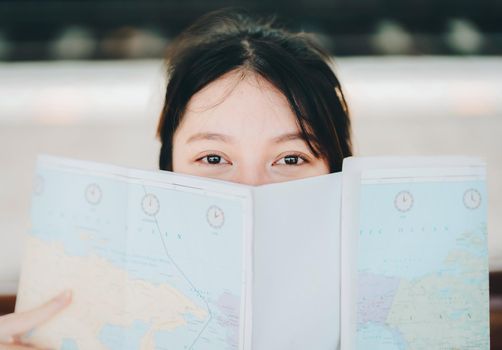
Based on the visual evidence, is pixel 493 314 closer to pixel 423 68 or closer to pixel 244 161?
pixel 244 161

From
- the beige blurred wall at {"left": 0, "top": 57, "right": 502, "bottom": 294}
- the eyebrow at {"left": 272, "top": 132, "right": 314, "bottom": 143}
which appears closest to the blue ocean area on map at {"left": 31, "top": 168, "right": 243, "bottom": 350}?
the eyebrow at {"left": 272, "top": 132, "right": 314, "bottom": 143}

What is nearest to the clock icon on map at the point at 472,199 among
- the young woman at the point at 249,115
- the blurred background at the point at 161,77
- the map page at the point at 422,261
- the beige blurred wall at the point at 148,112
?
the map page at the point at 422,261

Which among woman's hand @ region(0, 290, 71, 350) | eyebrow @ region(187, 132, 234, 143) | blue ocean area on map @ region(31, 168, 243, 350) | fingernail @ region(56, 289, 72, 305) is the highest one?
eyebrow @ region(187, 132, 234, 143)

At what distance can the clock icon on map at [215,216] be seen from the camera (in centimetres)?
78

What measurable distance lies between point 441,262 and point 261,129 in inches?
13.6

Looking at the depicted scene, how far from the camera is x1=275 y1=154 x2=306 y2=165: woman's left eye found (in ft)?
3.28

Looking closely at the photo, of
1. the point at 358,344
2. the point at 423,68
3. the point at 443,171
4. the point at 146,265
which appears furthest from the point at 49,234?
the point at 423,68

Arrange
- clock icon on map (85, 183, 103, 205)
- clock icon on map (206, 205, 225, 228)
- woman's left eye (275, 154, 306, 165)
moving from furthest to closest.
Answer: woman's left eye (275, 154, 306, 165)
clock icon on map (85, 183, 103, 205)
clock icon on map (206, 205, 225, 228)

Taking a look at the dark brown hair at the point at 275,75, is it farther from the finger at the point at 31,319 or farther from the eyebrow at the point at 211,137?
the finger at the point at 31,319

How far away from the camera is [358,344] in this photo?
843mm

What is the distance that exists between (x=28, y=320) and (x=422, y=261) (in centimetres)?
61

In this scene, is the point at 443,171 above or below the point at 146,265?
above

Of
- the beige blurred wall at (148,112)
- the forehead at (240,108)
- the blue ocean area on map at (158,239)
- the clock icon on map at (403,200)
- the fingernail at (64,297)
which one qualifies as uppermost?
the beige blurred wall at (148,112)

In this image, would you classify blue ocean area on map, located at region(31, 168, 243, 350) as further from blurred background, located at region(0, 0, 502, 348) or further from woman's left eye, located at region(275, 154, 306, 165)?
blurred background, located at region(0, 0, 502, 348)
